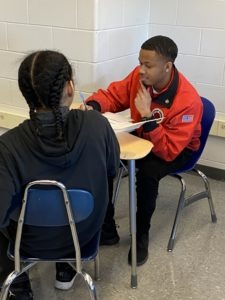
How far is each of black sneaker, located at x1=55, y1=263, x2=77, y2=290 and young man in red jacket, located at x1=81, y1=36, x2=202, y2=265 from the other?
34 centimetres

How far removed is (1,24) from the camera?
2.46 m

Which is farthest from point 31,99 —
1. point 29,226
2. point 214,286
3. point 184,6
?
point 184,6

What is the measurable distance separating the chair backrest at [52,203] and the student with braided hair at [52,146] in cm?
5

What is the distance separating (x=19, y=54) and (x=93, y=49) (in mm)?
503

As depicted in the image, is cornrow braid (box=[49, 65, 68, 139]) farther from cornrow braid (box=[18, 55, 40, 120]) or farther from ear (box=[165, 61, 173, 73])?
ear (box=[165, 61, 173, 73])

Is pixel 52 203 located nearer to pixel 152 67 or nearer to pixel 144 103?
pixel 144 103

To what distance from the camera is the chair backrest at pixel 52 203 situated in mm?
1226

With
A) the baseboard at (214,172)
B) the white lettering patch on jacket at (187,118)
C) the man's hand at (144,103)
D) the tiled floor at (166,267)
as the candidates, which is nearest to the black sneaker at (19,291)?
the tiled floor at (166,267)

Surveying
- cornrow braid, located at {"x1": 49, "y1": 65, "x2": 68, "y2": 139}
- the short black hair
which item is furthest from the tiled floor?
the short black hair

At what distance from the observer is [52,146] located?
1.25 m

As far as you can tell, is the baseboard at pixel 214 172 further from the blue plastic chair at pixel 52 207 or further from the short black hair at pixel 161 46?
the blue plastic chair at pixel 52 207

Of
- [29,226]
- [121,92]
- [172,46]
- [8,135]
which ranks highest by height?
[172,46]

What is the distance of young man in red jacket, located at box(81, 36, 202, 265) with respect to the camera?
1.87 m

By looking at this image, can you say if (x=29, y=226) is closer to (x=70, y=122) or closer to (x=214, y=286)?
(x=70, y=122)
